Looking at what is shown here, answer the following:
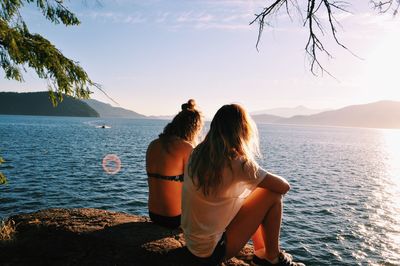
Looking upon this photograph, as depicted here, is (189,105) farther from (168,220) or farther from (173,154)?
(168,220)

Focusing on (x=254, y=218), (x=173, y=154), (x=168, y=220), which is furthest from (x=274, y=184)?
(x=168, y=220)

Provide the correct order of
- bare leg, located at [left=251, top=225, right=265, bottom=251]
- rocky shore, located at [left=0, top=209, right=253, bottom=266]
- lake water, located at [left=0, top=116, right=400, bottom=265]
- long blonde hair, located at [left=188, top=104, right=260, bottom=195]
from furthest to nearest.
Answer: lake water, located at [left=0, top=116, right=400, bottom=265]
rocky shore, located at [left=0, top=209, right=253, bottom=266]
bare leg, located at [left=251, top=225, right=265, bottom=251]
long blonde hair, located at [left=188, top=104, right=260, bottom=195]

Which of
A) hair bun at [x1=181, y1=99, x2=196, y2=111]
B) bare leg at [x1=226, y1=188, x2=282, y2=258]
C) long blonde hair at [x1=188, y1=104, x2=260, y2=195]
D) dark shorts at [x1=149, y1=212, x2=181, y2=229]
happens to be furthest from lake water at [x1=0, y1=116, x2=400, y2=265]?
long blonde hair at [x1=188, y1=104, x2=260, y2=195]

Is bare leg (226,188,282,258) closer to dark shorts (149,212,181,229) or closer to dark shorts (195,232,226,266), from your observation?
dark shorts (195,232,226,266)

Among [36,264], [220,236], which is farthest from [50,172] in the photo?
[220,236]

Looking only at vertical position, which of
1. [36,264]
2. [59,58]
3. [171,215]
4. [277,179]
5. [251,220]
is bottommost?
[36,264]

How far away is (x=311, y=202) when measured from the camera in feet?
60.1

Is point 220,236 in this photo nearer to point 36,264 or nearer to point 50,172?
point 36,264

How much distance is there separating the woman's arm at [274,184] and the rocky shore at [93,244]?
4.00ft

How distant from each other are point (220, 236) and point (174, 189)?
1238 mm

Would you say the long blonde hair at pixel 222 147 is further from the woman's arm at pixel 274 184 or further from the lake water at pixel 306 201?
the lake water at pixel 306 201

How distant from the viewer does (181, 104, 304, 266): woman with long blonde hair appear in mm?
3275

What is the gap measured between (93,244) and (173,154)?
164 centimetres

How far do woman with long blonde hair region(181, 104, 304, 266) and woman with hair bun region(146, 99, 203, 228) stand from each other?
910mm
